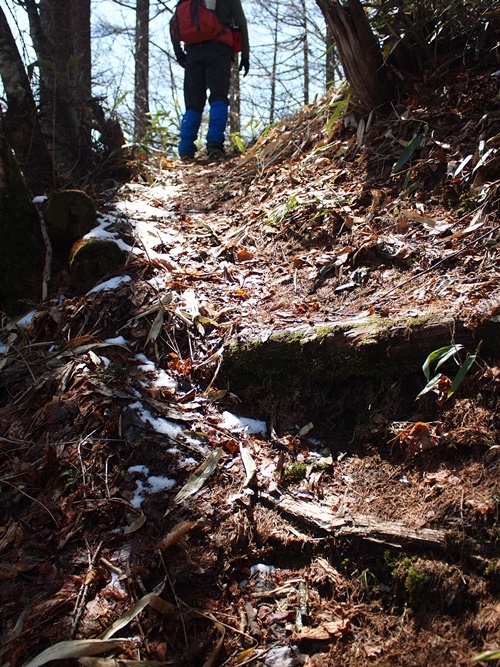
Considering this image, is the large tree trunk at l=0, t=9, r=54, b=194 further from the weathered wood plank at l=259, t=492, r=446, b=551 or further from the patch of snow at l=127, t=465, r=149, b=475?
the weathered wood plank at l=259, t=492, r=446, b=551

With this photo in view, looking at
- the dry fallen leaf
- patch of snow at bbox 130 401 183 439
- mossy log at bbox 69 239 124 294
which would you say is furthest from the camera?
mossy log at bbox 69 239 124 294

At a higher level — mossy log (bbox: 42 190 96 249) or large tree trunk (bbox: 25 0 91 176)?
large tree trunk (bbox: 25 0 91 176)

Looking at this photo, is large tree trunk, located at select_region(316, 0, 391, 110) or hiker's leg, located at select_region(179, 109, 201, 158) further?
hiker's leg, located at select_region(179, 109, 201, 158)

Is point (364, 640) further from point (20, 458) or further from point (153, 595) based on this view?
point (20, 458)

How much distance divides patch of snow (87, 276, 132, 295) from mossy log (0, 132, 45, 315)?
0.46 metres

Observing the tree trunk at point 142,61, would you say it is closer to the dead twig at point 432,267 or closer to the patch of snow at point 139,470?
the dead twig at point 432,267

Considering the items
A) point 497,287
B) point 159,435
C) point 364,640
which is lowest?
point 364,640

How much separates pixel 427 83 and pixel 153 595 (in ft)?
14.7

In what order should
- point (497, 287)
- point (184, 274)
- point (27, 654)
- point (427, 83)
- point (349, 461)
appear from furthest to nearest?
point (427, 83) → point (184, 274) → point (497, 287) → point (349, 461) → point (27, 654)

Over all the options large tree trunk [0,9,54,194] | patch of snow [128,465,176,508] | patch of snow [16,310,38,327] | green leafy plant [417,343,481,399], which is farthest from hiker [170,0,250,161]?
patch of snow [128,465,176,508]

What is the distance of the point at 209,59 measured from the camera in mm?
6570

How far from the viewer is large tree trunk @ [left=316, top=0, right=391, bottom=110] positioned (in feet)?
14.1

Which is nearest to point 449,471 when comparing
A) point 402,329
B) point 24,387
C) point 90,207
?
point 402,329

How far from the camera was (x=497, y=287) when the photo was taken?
2.76 meters
